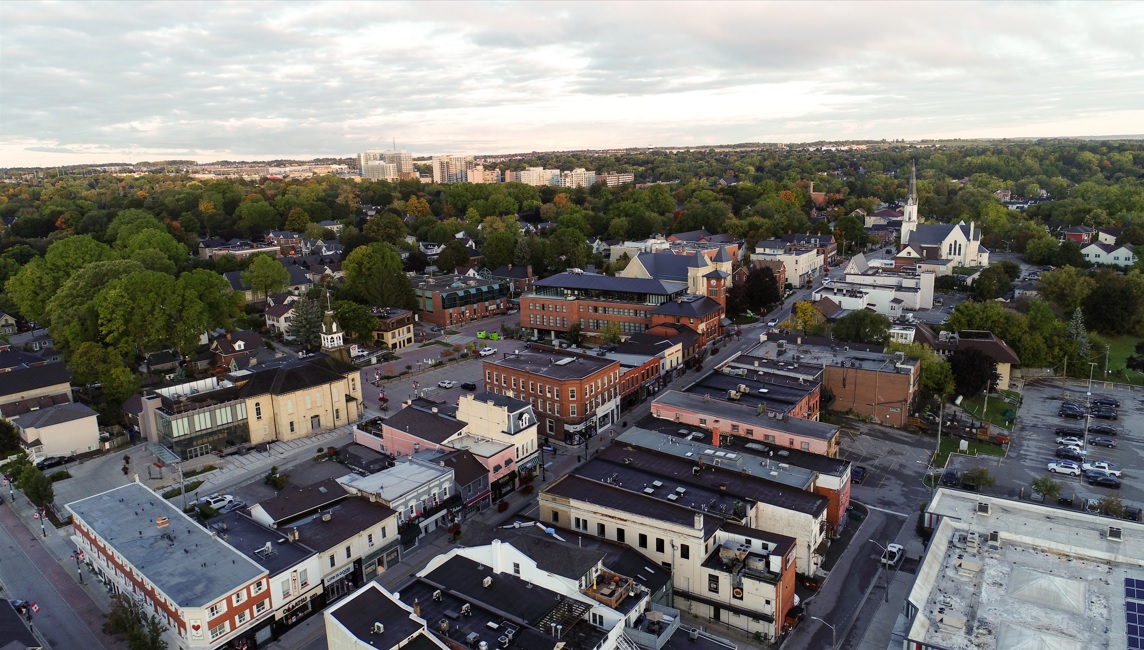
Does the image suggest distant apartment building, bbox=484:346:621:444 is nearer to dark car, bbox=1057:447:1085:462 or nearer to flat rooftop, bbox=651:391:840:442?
flat rooftop, bbox=651:391:840:442

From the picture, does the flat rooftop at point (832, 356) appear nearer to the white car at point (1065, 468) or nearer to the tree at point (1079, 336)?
the white car at point (1065, 468)

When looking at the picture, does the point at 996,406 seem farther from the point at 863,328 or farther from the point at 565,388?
the point at 565,388

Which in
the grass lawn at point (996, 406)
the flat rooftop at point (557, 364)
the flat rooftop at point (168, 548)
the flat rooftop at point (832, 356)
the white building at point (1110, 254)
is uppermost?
the white building at point (1110, 254)

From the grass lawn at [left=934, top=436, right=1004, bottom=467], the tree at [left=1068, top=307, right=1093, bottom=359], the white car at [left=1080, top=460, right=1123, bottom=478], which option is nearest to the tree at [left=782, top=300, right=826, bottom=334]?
the grass lawn at [left=934, top=436, right=1004, bottom=467]

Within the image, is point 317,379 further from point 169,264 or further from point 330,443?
point 169,264

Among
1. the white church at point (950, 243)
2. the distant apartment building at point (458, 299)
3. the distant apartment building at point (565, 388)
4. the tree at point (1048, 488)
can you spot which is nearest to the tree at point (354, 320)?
the distant apartment building at point (458, 299)

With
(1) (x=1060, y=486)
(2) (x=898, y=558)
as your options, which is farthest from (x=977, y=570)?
(1) (x=1060, y=486)

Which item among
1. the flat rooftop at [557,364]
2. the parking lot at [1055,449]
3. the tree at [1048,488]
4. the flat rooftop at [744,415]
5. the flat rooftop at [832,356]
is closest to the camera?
the tree at [1048,488]

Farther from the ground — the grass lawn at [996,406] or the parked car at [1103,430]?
the grass lawn at [996,406]
